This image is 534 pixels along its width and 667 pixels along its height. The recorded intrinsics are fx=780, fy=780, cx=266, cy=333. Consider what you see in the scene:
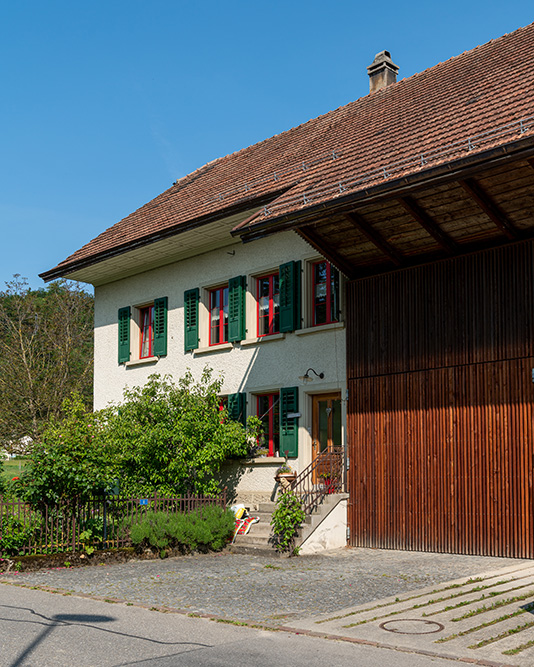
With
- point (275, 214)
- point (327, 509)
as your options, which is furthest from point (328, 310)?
point (327, 509)

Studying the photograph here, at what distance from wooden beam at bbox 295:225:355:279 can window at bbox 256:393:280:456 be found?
3.69 meters

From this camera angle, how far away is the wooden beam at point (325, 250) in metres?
14.2

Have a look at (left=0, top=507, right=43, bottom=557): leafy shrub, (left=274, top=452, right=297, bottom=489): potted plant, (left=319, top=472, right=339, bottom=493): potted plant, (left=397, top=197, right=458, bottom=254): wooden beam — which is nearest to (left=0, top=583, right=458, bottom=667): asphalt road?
(left=0, top=507, right=43, bottom=557): leafy shrub

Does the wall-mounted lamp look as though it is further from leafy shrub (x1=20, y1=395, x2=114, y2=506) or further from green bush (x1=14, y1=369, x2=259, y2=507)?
leafy shrub (x1=20, y1=395, x2=114, y2=506)

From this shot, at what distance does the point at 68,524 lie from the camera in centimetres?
1248

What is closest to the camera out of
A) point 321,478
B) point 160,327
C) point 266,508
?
point 321,478

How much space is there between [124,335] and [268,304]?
18.4 feet

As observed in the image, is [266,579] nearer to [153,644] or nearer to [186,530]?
[186,530]

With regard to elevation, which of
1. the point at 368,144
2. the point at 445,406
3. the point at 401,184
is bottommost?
the point at 445,406

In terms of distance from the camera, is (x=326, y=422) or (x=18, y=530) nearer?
(x=18, y=530)

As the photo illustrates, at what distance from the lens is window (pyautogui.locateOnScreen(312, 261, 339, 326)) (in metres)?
15.8

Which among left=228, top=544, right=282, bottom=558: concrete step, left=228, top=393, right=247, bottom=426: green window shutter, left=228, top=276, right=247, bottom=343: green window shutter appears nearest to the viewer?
left=228, top=544, right=282, bottom=558: concrete step

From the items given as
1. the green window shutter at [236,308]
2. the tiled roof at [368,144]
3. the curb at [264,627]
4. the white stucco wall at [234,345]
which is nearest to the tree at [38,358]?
the white stucco wall at [234,345]

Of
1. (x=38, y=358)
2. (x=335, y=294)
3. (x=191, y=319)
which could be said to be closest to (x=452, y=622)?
(x=335, y=294)
